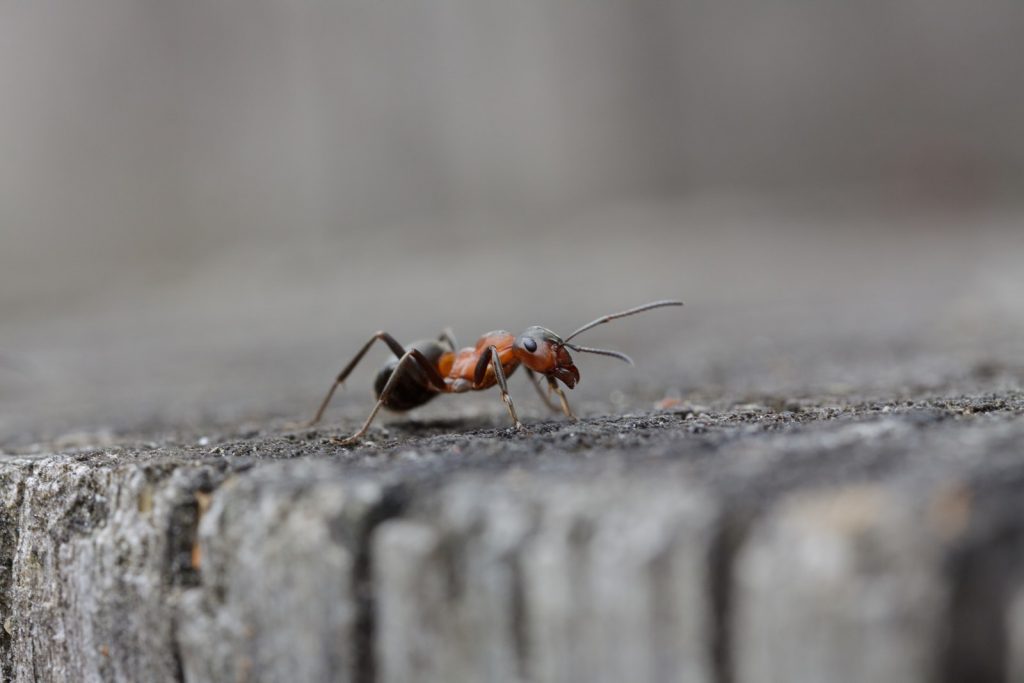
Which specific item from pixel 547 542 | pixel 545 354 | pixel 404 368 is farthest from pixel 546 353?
pixel 547 542

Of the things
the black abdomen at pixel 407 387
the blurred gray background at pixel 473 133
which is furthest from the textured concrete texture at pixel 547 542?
the blurred gray background at pixel 473 133

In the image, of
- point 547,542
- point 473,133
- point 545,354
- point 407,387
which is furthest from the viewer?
point 473,133

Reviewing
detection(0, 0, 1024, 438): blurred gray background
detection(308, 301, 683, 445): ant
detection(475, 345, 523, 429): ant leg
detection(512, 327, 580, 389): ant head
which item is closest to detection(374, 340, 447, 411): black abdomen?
detection(308, 301, 683, 445): ant

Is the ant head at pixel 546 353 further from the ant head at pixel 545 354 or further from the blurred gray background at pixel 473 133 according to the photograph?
the blurred gray background at pixel 473 133

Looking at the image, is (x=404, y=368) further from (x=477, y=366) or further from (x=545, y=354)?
(x=545, y=354)

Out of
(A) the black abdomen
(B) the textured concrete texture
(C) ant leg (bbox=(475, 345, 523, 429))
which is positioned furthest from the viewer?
(A) the black abdomen

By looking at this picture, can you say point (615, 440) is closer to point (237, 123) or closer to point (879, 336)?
point (879, 336)

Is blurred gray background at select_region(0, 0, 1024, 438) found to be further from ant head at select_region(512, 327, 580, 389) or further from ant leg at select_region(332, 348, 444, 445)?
ant head at select_region(512, 327, 580, 389)

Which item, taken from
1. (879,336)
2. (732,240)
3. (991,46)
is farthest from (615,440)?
(991,46)
